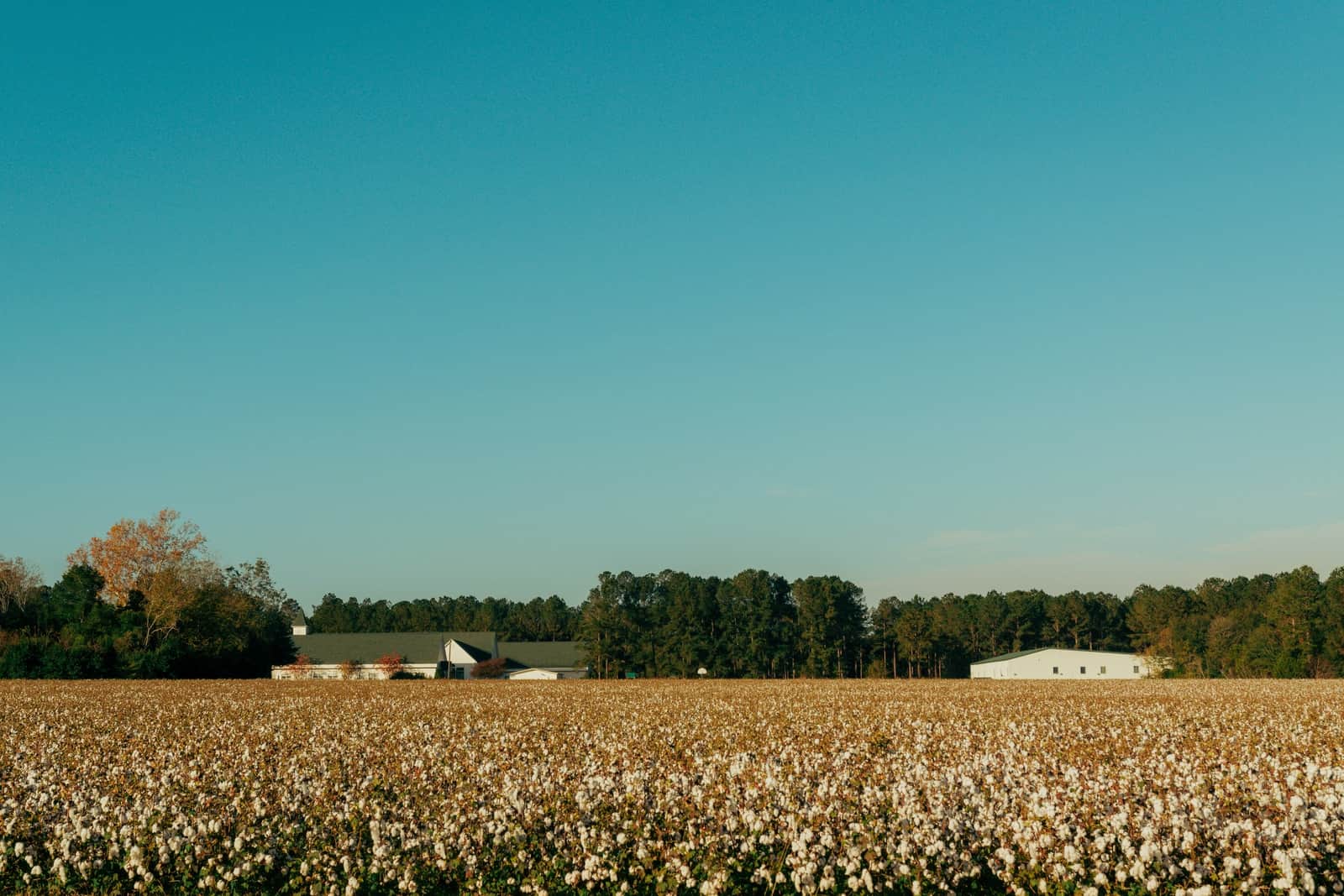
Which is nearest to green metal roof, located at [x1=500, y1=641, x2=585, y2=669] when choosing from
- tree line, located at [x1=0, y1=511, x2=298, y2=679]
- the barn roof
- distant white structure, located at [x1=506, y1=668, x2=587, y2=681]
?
distant white structure, located at [x1=506, y1=668, x2=587, y2=681]

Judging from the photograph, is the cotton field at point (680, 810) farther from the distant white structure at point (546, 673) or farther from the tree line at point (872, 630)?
the distant white structure at point (546, 673)

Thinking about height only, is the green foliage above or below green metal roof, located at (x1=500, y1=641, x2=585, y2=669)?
above

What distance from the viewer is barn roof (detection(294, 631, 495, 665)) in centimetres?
12312

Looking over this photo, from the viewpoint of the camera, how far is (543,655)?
5551 inches

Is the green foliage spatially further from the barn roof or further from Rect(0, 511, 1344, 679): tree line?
the barn roof

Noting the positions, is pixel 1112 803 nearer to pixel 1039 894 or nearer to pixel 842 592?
pixel 1039 894

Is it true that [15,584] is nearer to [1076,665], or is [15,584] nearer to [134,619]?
[134,619]

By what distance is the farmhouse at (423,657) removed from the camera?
117 m

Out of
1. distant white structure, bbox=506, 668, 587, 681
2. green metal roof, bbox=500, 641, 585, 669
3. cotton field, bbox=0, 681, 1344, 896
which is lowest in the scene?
distant white structure, bbox=506, 668, 587, 681

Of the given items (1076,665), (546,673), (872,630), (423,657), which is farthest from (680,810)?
(872,630)

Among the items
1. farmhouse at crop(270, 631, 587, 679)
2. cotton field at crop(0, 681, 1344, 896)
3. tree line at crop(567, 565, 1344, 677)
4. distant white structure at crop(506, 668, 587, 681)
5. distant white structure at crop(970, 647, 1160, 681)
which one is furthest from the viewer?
distant white structure at crop(506, 668, 587, 681)

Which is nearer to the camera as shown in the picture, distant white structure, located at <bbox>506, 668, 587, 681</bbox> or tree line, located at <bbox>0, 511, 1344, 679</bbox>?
tree line, located at <bbox>0, 511, 1344, 679</bbox>

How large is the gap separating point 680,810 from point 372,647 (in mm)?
120963

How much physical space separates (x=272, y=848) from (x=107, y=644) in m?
81.3
